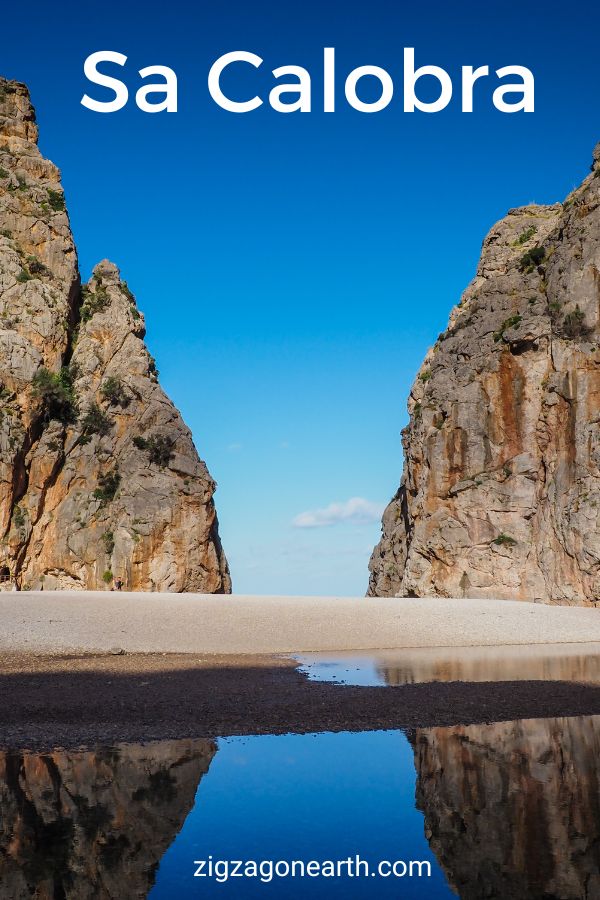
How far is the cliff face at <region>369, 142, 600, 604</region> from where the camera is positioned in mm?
48656

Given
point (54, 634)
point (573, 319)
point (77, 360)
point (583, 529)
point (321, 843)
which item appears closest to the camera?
point (321, 843)

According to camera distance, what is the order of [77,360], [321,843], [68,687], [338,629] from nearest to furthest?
[321,843] → [68,687] → [338,629] → [77,360]

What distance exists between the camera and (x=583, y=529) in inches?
1831

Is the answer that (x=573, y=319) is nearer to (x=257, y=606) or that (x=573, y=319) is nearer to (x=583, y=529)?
(x=583, y=529)

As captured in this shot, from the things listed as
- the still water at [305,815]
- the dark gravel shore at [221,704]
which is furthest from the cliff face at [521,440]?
the still water at [305,815]

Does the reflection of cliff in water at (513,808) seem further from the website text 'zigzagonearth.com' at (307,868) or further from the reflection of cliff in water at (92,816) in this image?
the reflection of cliff in water at (92,816)

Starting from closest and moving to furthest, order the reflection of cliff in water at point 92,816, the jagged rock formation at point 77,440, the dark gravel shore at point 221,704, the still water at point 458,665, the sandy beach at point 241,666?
the reflection of cliff in water at point 92,816
the dark gravel shore at point 221,704
the sandy beach at point 241,666
the still water at point 458,665
the jagged rock formation at point 77,440

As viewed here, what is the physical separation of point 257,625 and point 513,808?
20.8 meters

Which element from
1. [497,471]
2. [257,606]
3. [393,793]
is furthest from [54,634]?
[497,471]

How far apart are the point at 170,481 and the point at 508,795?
50.3 m

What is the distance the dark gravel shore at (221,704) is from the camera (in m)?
12.1

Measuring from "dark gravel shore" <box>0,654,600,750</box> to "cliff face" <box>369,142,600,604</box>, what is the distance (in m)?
32.5

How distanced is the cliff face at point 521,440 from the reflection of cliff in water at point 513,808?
3679cm

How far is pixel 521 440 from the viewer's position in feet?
175
